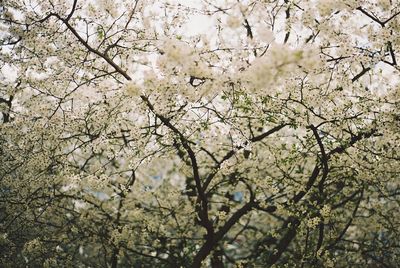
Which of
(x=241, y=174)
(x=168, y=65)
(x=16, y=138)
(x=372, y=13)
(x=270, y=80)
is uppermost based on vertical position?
(x=372, y=13)

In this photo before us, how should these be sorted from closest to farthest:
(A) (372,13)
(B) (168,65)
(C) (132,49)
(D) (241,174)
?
(B) (168,65)
(A) (372,13)
(C) (132,49)
(D) (241,174)

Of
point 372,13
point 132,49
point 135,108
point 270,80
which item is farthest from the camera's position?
point 132,49

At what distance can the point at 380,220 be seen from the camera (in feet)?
27.9

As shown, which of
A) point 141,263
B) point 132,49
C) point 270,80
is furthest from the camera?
point 141,263

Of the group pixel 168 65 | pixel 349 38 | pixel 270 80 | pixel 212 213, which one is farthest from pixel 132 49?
pixel 212 213

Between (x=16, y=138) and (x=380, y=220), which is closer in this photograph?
(x=16, y=138)

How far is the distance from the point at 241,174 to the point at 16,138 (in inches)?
159

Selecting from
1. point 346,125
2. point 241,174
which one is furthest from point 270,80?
point 241,174

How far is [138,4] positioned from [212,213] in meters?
5.73

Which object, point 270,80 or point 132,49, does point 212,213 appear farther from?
point 270,80

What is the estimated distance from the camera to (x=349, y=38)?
18.0 ft

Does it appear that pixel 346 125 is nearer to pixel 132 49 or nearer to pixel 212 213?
pixel 132 49

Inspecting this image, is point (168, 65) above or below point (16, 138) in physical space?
below

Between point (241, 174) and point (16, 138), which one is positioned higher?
point (241, 174)
